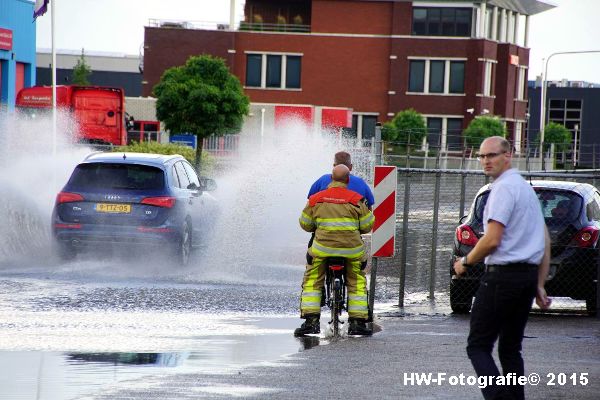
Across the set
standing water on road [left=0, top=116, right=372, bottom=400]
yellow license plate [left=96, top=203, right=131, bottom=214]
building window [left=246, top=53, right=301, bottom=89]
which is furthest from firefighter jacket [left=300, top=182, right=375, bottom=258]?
building window [left=246, top=53, right=301, bottom=89]

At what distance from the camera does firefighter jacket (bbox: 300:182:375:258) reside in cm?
1226

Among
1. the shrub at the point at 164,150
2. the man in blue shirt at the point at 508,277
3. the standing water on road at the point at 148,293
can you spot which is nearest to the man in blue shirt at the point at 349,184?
the standing water on road at the point at 148,293

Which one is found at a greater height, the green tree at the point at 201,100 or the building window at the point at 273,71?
the building window at the point at 273,71

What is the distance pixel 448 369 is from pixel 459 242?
4.05 meters

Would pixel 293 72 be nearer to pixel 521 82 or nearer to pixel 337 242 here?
pixel 521 82

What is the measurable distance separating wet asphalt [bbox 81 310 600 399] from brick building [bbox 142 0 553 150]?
211ft

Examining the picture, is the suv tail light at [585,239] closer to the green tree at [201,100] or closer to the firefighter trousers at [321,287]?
the firefighter trousers at [321,287]

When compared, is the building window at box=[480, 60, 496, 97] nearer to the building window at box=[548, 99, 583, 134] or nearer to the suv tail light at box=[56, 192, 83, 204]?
the building window at box=[548, 99, 583, 134]

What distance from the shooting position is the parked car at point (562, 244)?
14.3 m

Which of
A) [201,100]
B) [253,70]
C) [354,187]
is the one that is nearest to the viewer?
[354,187]

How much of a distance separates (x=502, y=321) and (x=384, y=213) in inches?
246

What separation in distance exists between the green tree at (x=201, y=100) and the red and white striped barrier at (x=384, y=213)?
1727 inches

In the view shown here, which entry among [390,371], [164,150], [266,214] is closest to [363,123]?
[164,150]

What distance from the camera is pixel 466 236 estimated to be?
14281mm
